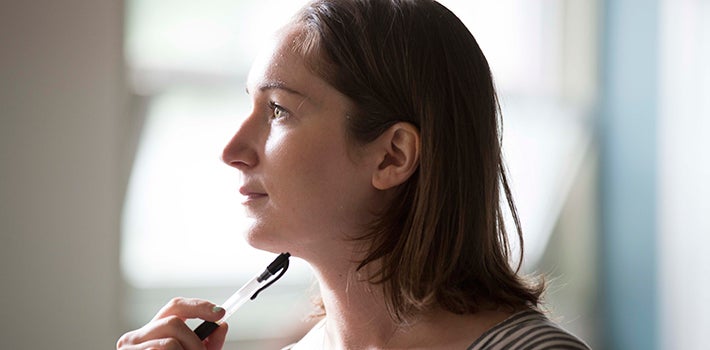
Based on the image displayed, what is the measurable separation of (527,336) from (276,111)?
431 mm

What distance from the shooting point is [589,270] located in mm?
2914

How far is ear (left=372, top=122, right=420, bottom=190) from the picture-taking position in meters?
A: 1.16

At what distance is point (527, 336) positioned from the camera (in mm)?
1086

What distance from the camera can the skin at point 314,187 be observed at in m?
1.16

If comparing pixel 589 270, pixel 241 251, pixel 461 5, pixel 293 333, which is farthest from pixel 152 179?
pixel 589 270

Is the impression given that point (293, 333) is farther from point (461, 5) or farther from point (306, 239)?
point (461, 5)

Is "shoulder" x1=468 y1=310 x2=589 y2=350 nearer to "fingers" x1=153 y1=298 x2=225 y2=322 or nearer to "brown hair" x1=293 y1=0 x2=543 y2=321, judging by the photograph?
"brown hair" x1=293 y1=0 x2=543 y2=321

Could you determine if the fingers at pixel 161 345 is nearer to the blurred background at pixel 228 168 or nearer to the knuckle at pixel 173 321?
the knuckle at pixel 173 321

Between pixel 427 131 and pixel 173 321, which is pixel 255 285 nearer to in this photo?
pixel 173 321

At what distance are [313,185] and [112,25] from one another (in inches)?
42.3

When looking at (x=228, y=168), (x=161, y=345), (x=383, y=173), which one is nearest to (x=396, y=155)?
(x=383, y=173)

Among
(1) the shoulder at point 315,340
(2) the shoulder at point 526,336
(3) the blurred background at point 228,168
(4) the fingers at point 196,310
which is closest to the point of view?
(2) the shoulder at point 526,336

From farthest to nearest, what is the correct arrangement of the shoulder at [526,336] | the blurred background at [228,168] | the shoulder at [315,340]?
1. the blurred background at [228,168]
2. the shoulder at [315,340]
3. the shoulder at [526,336]

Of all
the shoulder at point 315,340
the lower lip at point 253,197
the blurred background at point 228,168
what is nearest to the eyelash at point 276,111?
the lower lip at point 253,197
